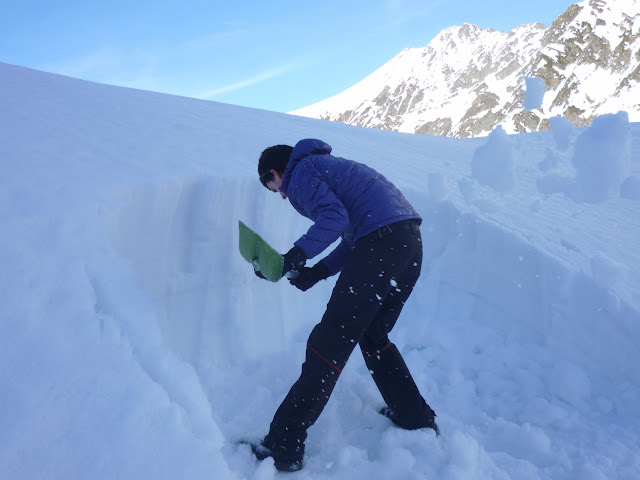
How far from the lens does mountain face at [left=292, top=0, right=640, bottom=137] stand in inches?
3329

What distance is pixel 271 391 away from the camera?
2113 millimetres

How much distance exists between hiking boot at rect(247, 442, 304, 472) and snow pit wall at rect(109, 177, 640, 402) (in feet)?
2.28

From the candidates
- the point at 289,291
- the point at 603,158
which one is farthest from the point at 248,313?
the point at 603,158

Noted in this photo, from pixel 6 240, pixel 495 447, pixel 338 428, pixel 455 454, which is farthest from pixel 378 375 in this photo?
pixel 6 240

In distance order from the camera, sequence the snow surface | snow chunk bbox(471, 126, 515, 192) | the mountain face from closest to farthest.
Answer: the snow surface, snow chunk bbox(471, 126, 515, 192), the mountain face

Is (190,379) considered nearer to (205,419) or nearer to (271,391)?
(205,419)

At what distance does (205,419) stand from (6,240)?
0.96 metres

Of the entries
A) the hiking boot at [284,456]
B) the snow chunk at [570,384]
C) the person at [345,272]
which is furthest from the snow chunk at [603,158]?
the hiking boot at [284,456]

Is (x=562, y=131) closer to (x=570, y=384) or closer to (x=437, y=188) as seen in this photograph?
(x=437, y=188)

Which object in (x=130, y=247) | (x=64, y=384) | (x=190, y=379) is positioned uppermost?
(x=130, y=247)

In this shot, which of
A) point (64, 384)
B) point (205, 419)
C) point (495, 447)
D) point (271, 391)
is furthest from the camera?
point (271, 391)

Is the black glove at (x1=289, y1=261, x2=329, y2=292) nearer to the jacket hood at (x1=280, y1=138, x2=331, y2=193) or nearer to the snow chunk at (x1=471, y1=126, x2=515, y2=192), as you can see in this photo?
the jacket hood at (x1=280, y1=138, x2=331, y2=193)

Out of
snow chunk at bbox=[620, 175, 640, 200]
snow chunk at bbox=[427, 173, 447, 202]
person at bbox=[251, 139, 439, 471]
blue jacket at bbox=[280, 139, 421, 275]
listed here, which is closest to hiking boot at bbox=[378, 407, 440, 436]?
person at bbox=[251, 139, 439, 471]

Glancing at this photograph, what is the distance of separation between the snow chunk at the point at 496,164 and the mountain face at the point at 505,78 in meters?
7.18
